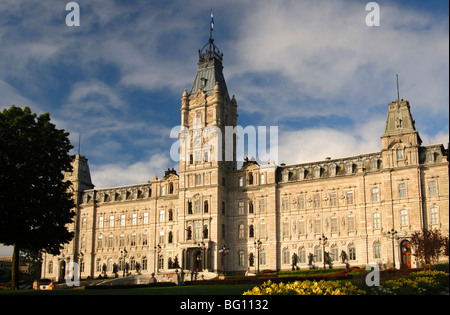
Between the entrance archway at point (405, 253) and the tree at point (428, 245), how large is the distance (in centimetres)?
409

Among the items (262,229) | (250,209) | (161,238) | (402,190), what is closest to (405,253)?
(402,190)

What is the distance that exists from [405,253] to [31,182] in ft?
148

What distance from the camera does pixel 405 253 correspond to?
205 feet

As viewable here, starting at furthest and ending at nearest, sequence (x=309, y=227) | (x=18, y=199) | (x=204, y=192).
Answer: (x=204, y=192), (x=309, y=227), (x=18, y=199)

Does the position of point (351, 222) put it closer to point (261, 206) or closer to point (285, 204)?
point (285, 204)

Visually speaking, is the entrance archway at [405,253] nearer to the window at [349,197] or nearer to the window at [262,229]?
the window at [349,197]

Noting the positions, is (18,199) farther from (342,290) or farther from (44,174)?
(342,290)

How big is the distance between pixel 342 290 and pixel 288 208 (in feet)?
174

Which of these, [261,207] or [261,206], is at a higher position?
[261,206]

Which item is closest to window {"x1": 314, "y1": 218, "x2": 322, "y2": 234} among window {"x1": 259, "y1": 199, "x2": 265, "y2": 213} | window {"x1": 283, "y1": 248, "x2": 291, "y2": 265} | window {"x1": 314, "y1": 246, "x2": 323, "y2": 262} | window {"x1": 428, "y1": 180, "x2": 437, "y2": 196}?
window {"x1": 314, "y1": 246, "x2": 323, "y2": 262}

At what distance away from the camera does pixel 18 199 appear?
149 feet

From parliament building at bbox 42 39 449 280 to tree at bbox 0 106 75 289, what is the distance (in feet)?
87.5

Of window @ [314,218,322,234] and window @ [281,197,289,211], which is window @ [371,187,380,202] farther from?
window @ [281,197,289,211]
